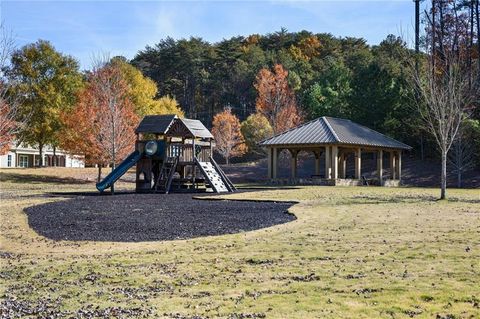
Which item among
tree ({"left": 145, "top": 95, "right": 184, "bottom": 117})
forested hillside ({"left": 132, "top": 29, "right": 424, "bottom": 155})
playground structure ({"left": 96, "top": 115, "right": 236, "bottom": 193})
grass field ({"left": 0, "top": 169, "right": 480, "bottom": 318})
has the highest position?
forested hillside ({"left": 132, "top": 29, "right": 424, "bottom": 155})

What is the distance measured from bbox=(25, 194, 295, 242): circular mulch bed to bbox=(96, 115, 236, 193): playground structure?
8.57 meters

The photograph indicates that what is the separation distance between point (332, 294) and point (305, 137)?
27.9 metres

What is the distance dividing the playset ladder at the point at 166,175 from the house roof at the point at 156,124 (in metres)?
1.59

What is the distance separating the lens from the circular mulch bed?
12055mm

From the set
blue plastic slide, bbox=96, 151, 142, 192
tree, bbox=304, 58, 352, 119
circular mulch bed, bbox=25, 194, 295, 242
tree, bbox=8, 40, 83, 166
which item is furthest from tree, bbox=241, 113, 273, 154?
circular mulch bed, bbox=25, 194, 295, 242

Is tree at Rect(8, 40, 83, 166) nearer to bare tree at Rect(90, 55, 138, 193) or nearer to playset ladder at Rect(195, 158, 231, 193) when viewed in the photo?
bare tree at Rect(90, 55, 138, 193)

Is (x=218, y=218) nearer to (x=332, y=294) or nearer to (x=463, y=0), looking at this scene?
(x=332, y=294)

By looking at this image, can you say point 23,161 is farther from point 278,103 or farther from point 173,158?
point 173,158

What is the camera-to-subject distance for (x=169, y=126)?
28.7 meters

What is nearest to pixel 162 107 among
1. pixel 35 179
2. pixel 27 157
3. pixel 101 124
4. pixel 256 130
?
pixel 256 130

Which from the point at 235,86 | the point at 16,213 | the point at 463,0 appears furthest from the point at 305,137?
the point at 235,86

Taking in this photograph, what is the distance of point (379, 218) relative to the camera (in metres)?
13.9

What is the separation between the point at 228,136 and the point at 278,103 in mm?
5710

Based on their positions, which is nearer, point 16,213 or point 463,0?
point 16,213
